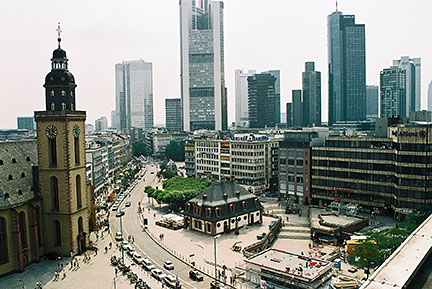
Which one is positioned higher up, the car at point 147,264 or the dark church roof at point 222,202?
the dark church roof at point 222,202

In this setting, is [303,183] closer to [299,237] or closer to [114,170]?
[299,237]

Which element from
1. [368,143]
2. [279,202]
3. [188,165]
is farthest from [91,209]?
[188,165]

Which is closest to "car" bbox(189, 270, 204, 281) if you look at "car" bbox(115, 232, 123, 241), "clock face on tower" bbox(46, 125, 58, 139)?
"car" bbox(115, 232, 123, 241)

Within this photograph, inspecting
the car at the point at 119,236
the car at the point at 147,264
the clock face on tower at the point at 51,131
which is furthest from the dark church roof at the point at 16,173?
the car at the point at 147,264

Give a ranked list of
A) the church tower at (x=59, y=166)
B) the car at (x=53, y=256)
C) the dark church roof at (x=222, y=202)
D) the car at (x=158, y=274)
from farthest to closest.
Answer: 1. the dark church roof at (x=222, y=202)
2. the church tower at (x=59, y=166)
3. the car at (x=53, y=256)
4. the car at (x=158, y=274)

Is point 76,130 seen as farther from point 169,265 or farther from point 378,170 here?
point 378,170

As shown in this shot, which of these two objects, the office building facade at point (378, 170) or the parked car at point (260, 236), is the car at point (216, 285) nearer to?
the parked car at point (260, 236)

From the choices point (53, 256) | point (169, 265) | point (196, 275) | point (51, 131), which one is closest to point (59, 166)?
point (51, 131)
